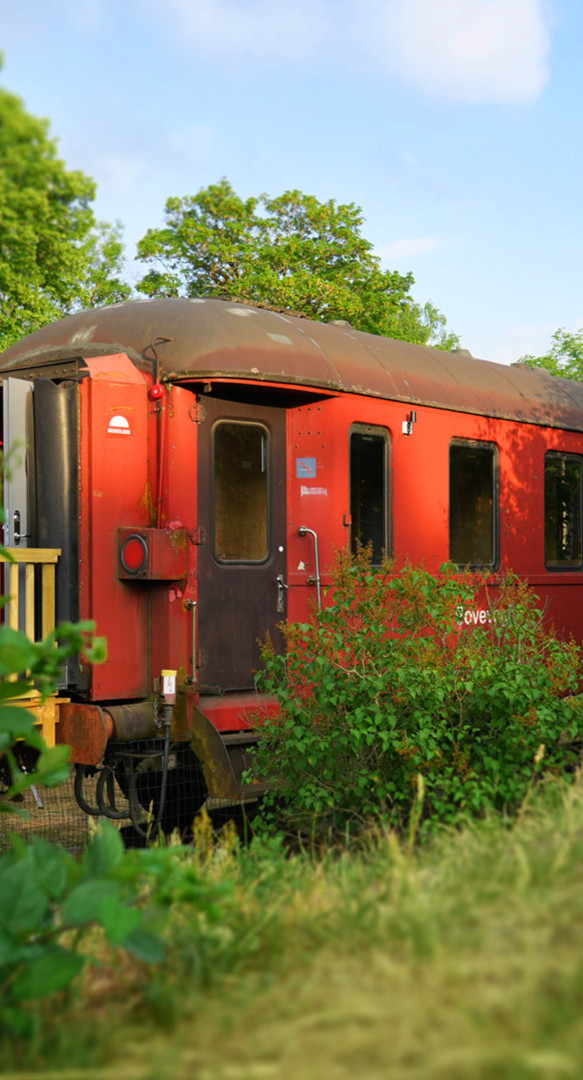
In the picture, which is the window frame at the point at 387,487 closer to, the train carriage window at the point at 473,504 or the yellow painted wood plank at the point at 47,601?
the train carriage window at the point at 473,504

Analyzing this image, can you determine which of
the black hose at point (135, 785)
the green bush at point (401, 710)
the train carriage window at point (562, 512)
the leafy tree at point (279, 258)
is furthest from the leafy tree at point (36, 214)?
the leafy tree at point (279, 258)

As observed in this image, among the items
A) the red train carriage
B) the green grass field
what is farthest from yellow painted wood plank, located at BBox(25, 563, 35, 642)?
the green grass field

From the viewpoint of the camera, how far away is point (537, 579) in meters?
9.47

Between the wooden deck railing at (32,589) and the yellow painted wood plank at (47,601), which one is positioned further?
the yellow painted wood plank at (47,601)

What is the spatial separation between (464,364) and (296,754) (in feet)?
14.6

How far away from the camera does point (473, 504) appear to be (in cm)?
878

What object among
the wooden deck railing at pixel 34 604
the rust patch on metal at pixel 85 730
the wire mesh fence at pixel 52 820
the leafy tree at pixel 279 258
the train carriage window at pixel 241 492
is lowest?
the wire mesh fence at pixel 52 820

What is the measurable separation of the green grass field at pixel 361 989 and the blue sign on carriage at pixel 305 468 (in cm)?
398

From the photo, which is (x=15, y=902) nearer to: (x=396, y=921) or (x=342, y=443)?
(x=396, y=921)

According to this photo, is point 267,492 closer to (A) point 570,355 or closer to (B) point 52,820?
(B) point 52,820

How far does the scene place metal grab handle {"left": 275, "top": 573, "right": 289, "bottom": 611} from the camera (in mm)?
7109

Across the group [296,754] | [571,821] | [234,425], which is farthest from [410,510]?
[571,821]

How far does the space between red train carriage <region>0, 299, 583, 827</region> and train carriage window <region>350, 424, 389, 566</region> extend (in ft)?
0.04

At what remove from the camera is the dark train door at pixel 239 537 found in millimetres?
6746
